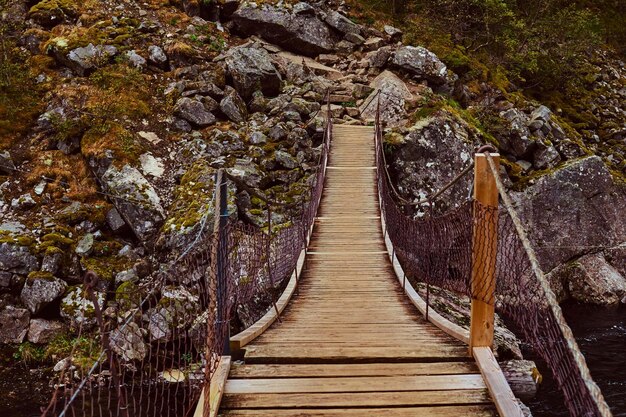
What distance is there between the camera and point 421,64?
51.1 feet

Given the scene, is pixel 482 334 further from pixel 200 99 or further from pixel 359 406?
pixel 200 99

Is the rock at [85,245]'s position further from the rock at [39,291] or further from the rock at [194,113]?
the rock at [194,113]

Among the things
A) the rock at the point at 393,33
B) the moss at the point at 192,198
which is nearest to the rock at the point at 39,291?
the moss at the point at 192,198

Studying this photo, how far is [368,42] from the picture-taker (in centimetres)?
1812

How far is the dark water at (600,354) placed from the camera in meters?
7.56

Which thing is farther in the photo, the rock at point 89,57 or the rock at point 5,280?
the rock at point 89,57

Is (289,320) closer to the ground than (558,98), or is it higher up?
closer to the ground

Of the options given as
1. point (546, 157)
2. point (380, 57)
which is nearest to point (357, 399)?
point (546, 157)

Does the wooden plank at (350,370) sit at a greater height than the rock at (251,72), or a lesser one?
lesser

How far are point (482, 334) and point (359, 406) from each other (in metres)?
1.12

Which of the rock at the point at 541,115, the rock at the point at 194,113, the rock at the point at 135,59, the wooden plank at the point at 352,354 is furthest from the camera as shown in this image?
the rock at the point at 541,115

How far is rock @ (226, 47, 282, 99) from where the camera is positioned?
13773mm

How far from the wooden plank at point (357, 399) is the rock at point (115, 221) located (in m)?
7.97

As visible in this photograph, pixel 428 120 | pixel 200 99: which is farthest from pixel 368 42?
Result: pixel 200 99
